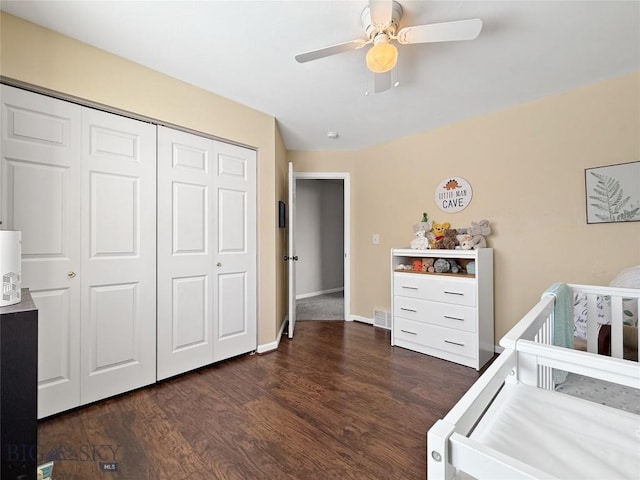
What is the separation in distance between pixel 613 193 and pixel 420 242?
143 cm

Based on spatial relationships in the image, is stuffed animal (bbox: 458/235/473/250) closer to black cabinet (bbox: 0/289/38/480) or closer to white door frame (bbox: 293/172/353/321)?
white door frame (bbox: 293/172/353/321)

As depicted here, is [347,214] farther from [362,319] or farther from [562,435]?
[562,435]

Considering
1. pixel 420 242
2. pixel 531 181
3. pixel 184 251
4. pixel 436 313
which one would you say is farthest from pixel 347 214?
pixel 184 251

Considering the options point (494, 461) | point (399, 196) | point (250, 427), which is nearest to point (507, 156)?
point (399, 196)

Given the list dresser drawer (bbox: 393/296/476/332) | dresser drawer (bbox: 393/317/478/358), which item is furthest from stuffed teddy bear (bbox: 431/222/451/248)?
dresser drawer (bbox: 393/317/478/358)

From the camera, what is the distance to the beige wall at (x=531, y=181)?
2.09 metres

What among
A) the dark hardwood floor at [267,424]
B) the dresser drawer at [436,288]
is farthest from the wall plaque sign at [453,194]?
the dark hardwood floor at [267,424]

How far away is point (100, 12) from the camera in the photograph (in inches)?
58.4

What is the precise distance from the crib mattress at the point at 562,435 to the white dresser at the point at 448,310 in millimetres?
1524

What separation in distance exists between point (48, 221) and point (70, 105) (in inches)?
27.8

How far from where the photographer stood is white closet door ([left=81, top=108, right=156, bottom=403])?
1772 mm

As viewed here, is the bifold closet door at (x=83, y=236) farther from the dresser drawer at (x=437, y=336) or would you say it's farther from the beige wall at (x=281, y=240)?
the dresser drawer at (x=437, y=336)

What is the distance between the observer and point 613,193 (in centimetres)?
208

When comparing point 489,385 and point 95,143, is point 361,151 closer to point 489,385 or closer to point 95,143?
point 95,143
